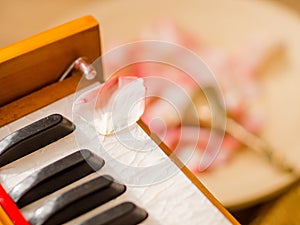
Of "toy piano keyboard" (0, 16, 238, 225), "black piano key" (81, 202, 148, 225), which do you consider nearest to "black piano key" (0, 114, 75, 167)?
"toy piano keyboard" (0, 16, 238, 225)

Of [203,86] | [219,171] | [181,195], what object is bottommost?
[219,171]

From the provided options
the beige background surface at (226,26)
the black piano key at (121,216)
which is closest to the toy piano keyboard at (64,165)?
the black piano key at (121,216)

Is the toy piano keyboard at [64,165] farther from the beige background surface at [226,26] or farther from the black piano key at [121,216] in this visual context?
the beige background surface at [226,26]

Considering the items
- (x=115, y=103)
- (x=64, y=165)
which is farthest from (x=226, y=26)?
(x=64, y=165)

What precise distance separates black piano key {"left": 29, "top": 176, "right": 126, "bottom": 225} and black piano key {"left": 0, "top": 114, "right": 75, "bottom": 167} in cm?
8

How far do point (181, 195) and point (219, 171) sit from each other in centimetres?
48

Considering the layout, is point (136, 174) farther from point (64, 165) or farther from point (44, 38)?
point (44, 38)

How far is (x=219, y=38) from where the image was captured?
1.31 m

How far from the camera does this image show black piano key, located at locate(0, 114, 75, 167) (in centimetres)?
63

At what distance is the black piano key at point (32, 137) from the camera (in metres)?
0.63

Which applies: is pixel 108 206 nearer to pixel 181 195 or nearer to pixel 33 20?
pixel 181 195

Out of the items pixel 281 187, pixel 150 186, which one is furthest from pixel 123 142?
pixel 281 187

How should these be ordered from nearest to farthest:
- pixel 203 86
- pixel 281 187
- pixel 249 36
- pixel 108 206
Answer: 1. pixel 108 206
2. pixel 281 187
3. pixel 203 86
4. pixel 249 36

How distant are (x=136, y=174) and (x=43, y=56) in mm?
180
